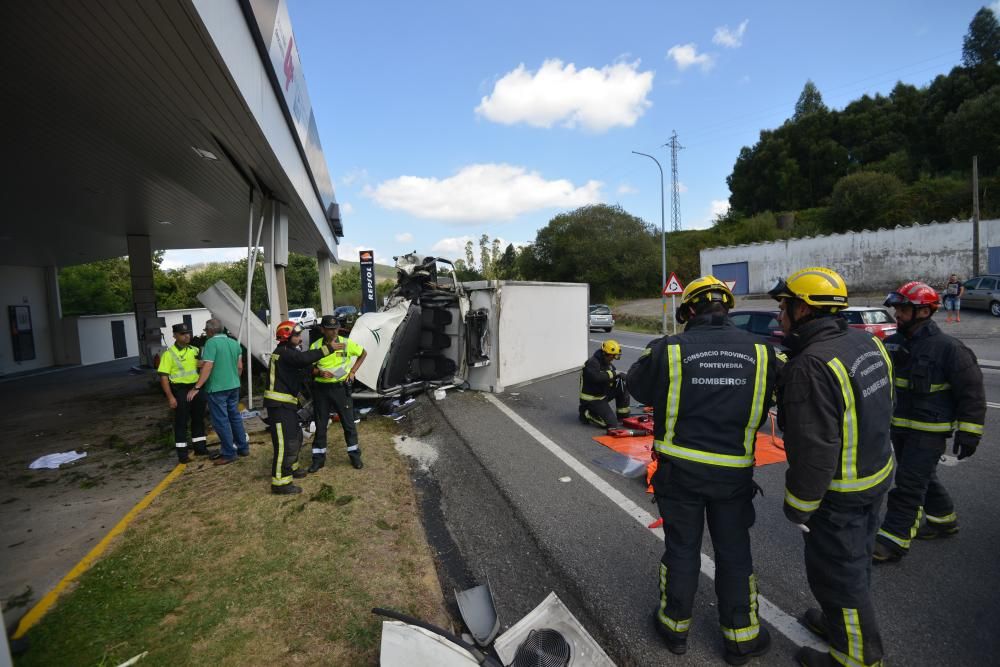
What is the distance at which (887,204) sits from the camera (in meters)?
34.2

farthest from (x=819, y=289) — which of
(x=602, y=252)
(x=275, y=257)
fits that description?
(x=602, y=252)

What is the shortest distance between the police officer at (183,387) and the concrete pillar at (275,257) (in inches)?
114

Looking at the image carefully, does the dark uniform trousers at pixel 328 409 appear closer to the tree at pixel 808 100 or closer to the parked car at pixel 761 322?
the parked car at pixel 761 322

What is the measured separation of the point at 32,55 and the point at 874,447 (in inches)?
263

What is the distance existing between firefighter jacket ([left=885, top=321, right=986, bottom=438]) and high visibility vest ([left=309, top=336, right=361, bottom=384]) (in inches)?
181

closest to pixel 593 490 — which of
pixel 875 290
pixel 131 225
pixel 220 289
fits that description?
pixel 220 289

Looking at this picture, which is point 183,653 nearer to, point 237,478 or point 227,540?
point 227,540

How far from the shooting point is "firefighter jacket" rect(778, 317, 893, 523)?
204cm

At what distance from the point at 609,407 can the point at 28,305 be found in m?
20.8

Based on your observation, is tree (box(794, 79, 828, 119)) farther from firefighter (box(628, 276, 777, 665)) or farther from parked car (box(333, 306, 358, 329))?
firefighter (box(628, 276, 777, 665))

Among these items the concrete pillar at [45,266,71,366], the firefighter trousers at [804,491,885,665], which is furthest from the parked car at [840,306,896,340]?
the concrete pillar at [45,266,71,366]

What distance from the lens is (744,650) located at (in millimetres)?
2252

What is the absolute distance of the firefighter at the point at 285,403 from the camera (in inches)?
179

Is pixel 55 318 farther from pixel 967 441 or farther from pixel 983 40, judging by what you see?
pixel 983 40
